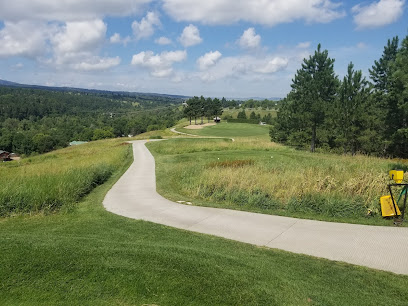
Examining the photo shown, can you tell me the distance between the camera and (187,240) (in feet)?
20.5

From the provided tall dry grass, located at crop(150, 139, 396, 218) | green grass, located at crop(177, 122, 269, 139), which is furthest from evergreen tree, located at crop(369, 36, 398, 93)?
tall dry grass, located at crop(150, 139, 396, 218)

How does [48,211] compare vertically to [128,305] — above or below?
below

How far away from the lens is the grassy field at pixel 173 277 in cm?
381

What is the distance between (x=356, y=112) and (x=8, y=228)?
2396 centimetres

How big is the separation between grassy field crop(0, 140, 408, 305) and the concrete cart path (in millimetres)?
539

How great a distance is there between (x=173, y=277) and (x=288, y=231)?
3.49 metres

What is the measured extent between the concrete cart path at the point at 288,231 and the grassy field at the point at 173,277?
1.77ft

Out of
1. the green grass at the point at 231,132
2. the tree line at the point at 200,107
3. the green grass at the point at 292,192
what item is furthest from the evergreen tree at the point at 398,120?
the tree line at the point at 200,107

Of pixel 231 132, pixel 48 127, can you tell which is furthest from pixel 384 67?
pixel 48 127

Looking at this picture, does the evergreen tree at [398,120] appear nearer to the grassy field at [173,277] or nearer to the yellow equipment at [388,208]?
the yellow equipment at [388,208]

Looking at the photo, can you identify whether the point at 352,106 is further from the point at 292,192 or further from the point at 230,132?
the point at 230,132

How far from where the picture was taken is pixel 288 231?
6.79m

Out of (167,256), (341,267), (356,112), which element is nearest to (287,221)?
(341,267)

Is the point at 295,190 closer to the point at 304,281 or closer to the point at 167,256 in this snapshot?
the point at 304,281
